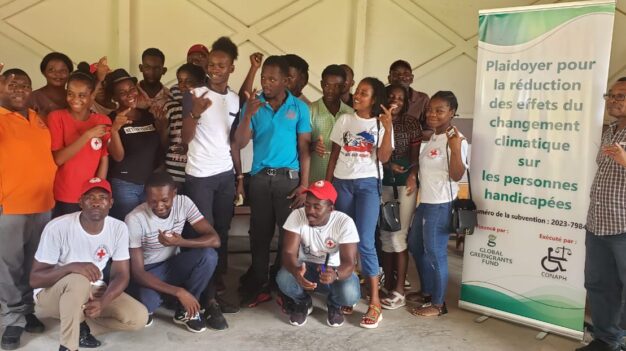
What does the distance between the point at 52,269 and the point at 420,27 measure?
202 inches

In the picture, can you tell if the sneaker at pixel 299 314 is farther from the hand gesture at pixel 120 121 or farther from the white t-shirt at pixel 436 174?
the hand gesture at pixel 120 121

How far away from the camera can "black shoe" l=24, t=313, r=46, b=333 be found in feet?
10.1

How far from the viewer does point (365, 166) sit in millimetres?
3506

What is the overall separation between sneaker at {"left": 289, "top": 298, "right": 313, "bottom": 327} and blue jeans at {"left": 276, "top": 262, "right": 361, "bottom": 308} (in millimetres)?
37

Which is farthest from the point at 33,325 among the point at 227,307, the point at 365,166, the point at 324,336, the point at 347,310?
the point at 365,166

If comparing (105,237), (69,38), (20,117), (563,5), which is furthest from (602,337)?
(69,38)

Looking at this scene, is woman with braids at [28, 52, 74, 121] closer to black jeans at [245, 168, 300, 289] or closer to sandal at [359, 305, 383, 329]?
black jeans at [245, 168, 300, 289]

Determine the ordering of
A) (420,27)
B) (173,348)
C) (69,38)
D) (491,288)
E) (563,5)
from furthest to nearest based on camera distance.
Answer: (420,27), (69,38), (491,288), (563,5), (173,348)

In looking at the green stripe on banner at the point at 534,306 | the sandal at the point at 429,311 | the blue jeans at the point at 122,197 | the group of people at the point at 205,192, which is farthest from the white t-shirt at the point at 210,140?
the green stripe on banner at the point at 534,306

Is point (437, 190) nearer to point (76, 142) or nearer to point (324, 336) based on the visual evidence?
point (324, 336)

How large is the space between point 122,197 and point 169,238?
48 centimetres

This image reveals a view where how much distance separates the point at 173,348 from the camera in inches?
118

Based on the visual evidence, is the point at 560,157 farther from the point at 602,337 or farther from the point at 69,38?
the point at 69,38

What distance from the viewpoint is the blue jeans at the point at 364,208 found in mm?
3504
